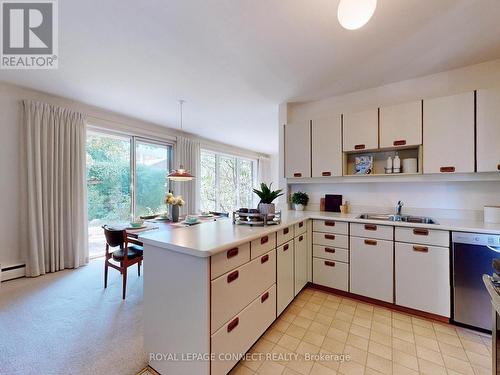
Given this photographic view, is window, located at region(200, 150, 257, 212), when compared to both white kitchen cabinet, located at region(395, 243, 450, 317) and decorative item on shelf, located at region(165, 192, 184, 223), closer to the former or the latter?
decorative item on shelf, located at region(165, 192, 184, 223)

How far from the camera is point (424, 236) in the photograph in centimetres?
199

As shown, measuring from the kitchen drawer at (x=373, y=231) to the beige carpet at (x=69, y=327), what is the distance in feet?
7.27

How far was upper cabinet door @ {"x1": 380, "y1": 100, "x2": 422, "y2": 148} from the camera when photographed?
2.29m

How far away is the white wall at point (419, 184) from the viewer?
2225 mm

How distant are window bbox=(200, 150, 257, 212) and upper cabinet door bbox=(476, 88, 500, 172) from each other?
4898 mm

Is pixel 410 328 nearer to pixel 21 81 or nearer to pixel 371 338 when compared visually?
pixel 371 338

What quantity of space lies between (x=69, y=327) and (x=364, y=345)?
2.47 metres

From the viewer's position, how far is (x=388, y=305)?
7.18 ft

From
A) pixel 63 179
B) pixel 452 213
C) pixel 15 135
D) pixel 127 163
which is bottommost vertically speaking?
pixel 452 213

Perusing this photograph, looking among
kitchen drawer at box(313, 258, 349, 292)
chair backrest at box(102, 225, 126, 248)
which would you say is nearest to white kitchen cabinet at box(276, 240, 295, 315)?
kitchen drawer at box(313, 258, 349, 292)

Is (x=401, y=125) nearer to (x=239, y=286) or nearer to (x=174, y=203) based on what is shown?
(x=239, y=286)

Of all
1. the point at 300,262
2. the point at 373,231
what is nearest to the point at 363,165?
the point at 373,231

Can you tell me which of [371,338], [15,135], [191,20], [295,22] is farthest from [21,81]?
[371,338]

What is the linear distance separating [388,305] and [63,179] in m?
4.43
